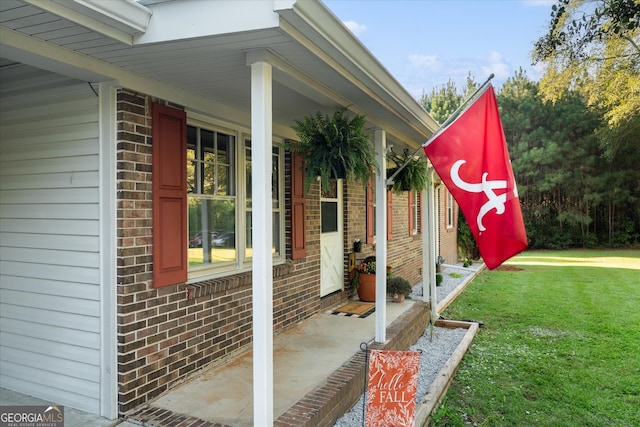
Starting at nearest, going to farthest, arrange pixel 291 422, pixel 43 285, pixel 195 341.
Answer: pixel 291 422, pixel 43 285, pixel 195 341

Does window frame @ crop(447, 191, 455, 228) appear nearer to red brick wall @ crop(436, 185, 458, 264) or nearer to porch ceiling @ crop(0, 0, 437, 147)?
red brick wall @ crop(436, 185, 458, 264)

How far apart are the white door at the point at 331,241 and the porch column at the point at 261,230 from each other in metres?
3.56

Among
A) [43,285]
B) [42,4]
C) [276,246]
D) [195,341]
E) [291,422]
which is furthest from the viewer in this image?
[276,246]

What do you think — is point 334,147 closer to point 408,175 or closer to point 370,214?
point 408,175

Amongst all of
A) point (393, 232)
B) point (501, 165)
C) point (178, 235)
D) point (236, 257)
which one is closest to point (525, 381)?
point (501, 165)

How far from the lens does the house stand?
7.97 feet

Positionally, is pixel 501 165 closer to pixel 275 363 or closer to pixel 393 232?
pixel 275 363

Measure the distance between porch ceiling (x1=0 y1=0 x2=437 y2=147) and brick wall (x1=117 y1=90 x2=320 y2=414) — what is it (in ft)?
1.18

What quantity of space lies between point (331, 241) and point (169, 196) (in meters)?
→ 3.45

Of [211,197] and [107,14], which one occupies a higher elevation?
[107,14]

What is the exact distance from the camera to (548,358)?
5203 millimetres

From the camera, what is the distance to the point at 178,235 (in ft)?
11.5

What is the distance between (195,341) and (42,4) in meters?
2.67

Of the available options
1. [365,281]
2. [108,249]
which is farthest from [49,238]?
[365,281]
